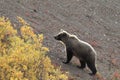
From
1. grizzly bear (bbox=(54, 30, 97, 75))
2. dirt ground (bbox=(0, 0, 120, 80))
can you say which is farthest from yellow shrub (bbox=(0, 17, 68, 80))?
grizzly bear (bbox=(54, 30, 97, 75))

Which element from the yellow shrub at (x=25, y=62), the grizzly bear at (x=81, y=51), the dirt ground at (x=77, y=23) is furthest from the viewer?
the dirt ground at (x=77, y=23)

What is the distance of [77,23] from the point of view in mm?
28047

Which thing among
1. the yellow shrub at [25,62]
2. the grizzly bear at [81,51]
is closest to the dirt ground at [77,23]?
the grizzly bear at [81,51]

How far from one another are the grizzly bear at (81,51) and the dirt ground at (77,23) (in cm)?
45

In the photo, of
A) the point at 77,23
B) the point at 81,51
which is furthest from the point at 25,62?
the point at 77,23

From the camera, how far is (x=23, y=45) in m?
8.73

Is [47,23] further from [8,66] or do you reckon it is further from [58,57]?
[8,66]

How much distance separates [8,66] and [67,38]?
10.6 meters

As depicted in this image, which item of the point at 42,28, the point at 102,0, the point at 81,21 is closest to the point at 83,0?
the point at 102,0

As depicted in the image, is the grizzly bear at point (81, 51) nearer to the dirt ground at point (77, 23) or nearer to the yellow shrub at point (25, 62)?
the dirt ground at point (77, 23)

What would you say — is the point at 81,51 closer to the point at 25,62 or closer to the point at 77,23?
the point at 25,62

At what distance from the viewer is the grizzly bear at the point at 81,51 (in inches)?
695

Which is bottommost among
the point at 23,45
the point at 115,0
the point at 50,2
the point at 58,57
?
the point at 115,0

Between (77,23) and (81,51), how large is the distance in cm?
1054
